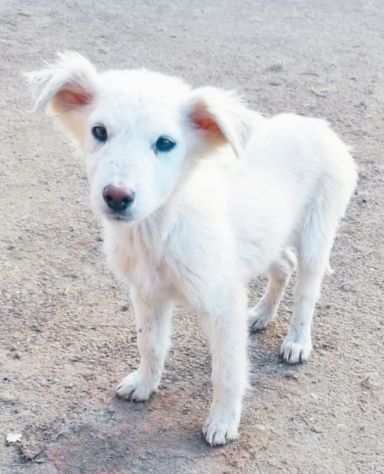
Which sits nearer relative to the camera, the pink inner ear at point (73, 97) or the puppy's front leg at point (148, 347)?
the pink inner ear at point (73, 97)

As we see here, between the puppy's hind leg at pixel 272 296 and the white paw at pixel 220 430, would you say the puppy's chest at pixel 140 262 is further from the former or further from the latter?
the puppy's hind leg at pixel 272 296

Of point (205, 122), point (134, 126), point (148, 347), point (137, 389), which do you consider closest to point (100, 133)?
point (134, 126)

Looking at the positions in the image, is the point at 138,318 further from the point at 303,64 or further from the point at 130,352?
the point at 303,64

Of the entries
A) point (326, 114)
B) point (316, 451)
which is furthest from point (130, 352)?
point (326, 114)

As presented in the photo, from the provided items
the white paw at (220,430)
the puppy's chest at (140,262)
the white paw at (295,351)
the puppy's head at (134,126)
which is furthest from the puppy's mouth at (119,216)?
the white paw at (295,351)

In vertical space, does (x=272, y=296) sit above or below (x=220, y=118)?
below

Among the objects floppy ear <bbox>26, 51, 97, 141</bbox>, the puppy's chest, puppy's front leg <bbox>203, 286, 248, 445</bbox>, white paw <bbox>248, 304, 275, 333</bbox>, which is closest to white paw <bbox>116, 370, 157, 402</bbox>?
puppy's front leg <bbox>203, 286, 248, 445</bbox>

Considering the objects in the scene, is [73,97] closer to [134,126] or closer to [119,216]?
[134,126]
